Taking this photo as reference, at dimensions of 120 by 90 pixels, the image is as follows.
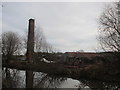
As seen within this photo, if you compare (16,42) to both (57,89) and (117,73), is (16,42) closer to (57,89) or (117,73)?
(117,73)

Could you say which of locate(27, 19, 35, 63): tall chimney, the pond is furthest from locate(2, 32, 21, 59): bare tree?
the pond

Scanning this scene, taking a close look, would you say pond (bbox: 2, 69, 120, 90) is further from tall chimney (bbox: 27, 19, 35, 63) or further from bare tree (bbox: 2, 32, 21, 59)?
bare tree (bbox: 2, 32, 21, 59)

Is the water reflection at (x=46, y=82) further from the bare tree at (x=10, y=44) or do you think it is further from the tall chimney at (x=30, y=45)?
the bare tree at (x=10, y=44)

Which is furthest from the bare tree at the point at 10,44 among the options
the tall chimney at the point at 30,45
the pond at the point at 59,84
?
the pond at the point at 59,84

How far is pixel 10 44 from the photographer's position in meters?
40.7

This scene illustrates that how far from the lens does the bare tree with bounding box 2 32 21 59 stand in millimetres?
38225

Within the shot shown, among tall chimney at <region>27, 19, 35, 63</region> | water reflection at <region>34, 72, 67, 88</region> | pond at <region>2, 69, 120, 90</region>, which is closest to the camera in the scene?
pond at <region>2, 69, 120, 90</region>

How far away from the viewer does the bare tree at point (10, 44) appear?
38.2 m

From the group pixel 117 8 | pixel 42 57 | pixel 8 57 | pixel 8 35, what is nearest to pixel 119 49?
pixel 117 8

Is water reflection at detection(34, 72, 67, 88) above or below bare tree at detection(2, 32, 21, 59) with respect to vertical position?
below

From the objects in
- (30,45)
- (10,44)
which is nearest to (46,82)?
(30,45)

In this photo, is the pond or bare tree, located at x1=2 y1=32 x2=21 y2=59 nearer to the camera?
the pond

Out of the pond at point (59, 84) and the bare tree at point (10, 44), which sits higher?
the bare tree at point (10, 44)

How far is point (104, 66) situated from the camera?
21.3m
